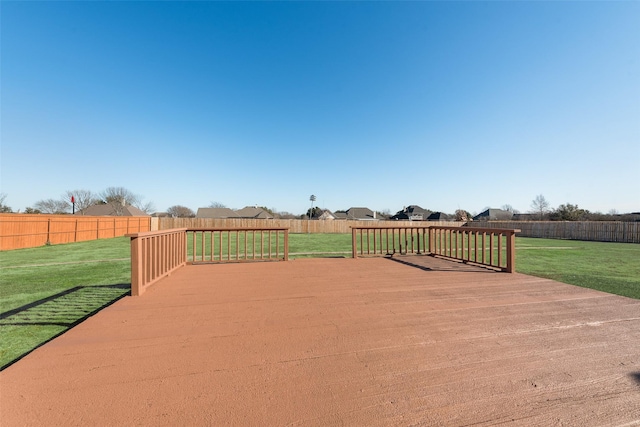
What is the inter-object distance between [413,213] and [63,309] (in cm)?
4986

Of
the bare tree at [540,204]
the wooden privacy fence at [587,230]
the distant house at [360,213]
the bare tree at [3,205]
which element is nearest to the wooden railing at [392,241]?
the wooden privacy fence at [587,230]

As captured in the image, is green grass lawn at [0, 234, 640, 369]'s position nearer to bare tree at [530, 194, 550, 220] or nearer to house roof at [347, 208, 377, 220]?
bare tree at [530, 194, 550, 220]

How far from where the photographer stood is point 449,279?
11.8 feet

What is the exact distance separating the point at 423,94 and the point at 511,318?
10368 mm

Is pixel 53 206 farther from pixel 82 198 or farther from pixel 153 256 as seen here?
pixel 153 256

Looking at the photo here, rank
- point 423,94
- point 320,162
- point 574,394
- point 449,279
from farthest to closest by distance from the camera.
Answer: point 320,162 → point 423,94 → point 449,279 → point 574,394

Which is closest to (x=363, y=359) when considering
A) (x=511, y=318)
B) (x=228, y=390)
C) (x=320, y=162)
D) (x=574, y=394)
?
(x=228, y=390)

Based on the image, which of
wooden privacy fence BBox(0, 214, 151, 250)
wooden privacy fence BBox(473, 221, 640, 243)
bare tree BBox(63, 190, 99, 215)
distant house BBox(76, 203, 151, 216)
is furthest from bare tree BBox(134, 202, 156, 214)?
wooden privacy fence BBox(473, 221, 640, 243)

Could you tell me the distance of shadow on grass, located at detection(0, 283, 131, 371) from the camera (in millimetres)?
2463

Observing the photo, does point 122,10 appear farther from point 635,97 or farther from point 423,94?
point 635,97

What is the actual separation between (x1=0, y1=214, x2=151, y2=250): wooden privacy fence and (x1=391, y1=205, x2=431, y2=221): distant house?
43698 mm

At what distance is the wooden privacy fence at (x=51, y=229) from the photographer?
998 centimetres

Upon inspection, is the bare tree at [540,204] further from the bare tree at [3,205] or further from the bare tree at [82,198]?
the bare tree at [82,198]

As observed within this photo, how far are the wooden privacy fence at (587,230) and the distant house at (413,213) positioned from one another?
92.4ft
